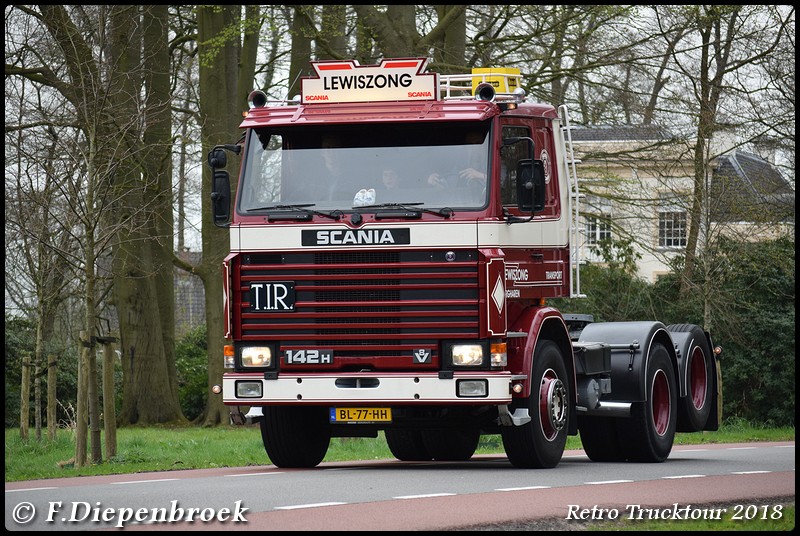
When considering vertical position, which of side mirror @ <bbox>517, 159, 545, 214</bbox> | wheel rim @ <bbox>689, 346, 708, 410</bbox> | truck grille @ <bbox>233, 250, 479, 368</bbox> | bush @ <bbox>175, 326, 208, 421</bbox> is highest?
side mirror @ <bbox>517, 159, 545, 214</bbox>

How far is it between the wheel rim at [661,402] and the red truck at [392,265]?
2.52 meters

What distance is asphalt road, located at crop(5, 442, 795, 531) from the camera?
979 centimetres

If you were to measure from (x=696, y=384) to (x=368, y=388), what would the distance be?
20.5 ft

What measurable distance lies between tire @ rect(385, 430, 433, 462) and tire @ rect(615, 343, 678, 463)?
2395mm

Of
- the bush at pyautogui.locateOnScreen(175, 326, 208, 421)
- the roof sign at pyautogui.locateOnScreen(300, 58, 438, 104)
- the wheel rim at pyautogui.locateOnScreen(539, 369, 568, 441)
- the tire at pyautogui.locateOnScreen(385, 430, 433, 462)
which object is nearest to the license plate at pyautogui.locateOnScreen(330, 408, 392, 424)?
the wheel rim at pyautogui.locateOnScreen(539, 369, 568, 441)

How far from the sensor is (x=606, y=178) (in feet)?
96.7

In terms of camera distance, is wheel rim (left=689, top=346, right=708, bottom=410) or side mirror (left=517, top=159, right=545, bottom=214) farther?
wheel rim (left=689, top=346, right=708, bottom=410)

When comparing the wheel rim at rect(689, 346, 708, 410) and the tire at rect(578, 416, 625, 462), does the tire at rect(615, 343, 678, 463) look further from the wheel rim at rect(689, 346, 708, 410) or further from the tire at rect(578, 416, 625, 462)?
the wheel rim at rect(689, 346, 708, 410)

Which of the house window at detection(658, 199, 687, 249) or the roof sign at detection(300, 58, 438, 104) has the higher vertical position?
the roof sign at detection(300, 58, 438, 104)

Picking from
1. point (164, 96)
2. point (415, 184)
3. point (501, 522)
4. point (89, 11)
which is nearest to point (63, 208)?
point (89, 11)

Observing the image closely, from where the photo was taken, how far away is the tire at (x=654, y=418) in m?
16.5

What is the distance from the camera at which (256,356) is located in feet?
46.1

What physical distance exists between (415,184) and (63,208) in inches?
335
